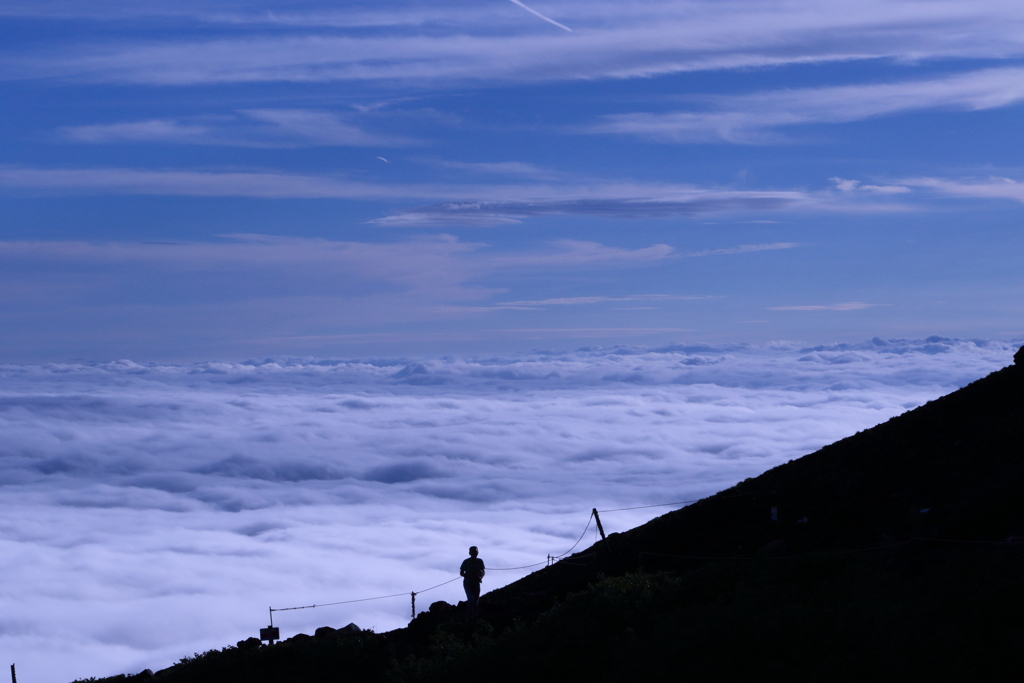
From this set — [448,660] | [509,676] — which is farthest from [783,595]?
[448,660]

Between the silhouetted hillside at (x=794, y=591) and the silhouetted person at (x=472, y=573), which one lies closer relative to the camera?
the silhouetted hillside at (x=794, y=591)

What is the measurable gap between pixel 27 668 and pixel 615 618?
386 feet

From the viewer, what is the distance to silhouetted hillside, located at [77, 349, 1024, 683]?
9.39 metres

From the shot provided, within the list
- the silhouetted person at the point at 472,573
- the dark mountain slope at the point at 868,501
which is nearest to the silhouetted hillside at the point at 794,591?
the dark mountain slope at the point at 868,501

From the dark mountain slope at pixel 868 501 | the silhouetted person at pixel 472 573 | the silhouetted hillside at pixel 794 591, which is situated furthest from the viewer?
the silhouetted person at pixel 472 573

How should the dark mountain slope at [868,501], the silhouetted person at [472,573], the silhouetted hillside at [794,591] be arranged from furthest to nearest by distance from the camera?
the silhouetted person at [472,573]
the dark mountain slope at [868,501]
the silhouetted hillside at [794,591]

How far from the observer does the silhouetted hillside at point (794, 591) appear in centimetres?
939

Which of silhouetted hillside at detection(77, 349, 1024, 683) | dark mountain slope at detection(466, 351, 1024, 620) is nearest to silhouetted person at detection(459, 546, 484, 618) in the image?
silhouetted hillside at detection(77, 349, 1024, 683)

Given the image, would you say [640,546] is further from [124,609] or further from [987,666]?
[124,609]

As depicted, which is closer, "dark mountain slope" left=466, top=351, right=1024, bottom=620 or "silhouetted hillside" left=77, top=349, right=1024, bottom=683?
"silhouetted hillside" left=77, top=349, right=1024, bottom=683

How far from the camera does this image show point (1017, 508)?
13430 millimetres

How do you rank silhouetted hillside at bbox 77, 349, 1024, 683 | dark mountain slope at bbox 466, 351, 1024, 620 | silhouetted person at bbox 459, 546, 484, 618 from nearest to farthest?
silhouetted hillside at bbox 77, 349, 1024, 683, dark mountain slope at bbox 466, 351, 1024, 620, silhouetted person at bbox 459, 546, 484, 618

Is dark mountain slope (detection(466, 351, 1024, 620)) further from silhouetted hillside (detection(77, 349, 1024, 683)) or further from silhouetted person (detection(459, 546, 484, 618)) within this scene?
silhouetted person (detection(459, 546, 484, 618))

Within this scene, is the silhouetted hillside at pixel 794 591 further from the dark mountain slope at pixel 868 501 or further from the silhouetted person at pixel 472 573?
the silhouetted person at pixel 472 573
